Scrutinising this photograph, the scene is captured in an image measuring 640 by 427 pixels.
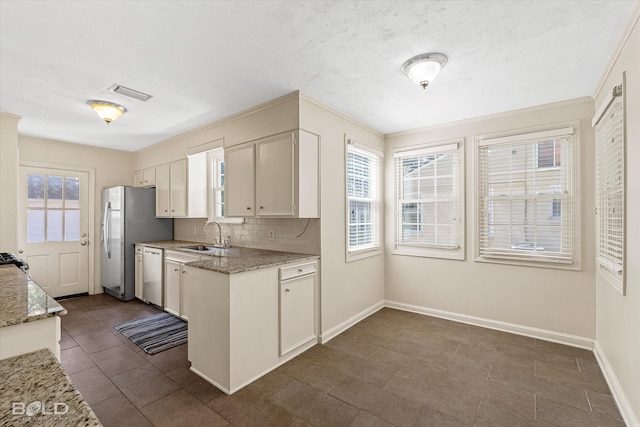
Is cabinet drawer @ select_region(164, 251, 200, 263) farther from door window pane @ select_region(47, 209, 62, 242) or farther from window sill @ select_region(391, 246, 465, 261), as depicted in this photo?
window sill @ select_region(391, 246, 465, 261)

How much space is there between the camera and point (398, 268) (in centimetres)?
432

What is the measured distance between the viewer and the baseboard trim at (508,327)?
3117mm

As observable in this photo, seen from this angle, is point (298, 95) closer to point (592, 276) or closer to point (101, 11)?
point (101, 11)

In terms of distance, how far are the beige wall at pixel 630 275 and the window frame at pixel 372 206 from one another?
91.8 inches

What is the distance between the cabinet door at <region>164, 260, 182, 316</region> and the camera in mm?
3859

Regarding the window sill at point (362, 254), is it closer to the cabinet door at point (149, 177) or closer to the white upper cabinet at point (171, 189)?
the white upper cabinet at point (171, 189)

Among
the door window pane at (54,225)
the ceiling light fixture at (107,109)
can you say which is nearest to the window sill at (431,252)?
the ceiling light fixture at (107,109)

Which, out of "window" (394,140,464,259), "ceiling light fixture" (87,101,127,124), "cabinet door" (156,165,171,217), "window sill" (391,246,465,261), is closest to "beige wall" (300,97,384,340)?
"window sill" (391,246,465,261)

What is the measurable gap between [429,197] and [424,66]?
205cm

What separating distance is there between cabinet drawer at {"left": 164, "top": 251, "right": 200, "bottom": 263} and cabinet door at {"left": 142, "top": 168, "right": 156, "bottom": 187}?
1664mm

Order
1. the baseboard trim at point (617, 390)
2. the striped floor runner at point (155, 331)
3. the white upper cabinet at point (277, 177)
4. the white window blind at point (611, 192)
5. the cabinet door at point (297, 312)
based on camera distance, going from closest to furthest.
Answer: the baseboard trim at point (617, 390) < the white window blind at point (611, 192) < the cabinet door at point (297, 312) < the white upper cabinet at point (277, 177) < the striped floor runner at point (155, 331)

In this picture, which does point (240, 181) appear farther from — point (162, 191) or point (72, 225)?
point (72, 225)

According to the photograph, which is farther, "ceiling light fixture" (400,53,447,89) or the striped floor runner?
the striped floor runner

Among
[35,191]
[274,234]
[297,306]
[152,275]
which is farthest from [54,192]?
[297,306]
